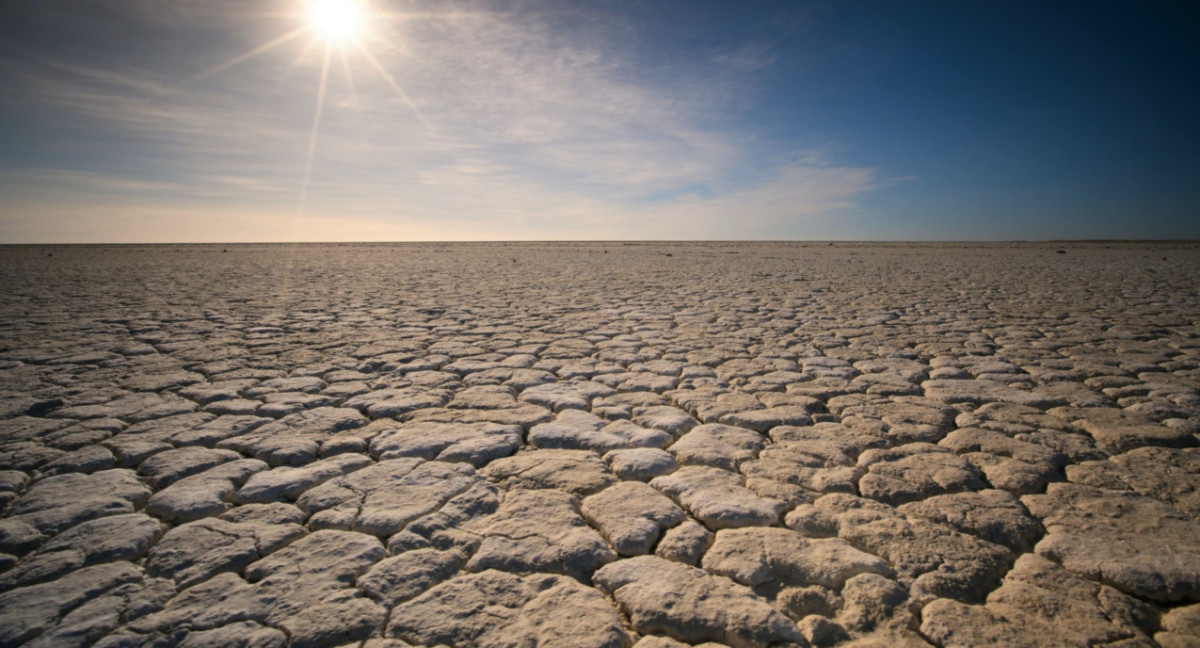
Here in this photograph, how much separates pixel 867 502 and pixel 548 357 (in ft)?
7.58

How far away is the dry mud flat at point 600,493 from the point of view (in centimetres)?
122

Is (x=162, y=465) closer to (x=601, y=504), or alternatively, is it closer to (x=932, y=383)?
(x=601, y=504)

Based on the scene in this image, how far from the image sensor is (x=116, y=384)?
2.97 metres

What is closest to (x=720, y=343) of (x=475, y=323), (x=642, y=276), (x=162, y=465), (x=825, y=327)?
(x=825, y=327)

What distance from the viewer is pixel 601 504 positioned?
1705 mm

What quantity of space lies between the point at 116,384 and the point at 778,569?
348 cm

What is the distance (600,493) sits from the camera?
1778 mm

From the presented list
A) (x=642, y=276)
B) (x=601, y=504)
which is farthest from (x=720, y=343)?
(x=642, y=276)

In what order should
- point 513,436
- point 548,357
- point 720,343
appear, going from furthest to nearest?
point 720,343, point 548,357, point 513,436

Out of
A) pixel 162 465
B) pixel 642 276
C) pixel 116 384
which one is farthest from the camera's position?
pixel 642 276

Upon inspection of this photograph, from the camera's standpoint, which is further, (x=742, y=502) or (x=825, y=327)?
(x=825, y=327)

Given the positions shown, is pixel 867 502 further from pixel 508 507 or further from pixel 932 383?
pixel 932 383

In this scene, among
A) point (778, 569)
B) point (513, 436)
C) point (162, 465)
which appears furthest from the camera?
point (513, 436)

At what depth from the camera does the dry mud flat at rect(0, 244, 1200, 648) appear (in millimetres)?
1219
